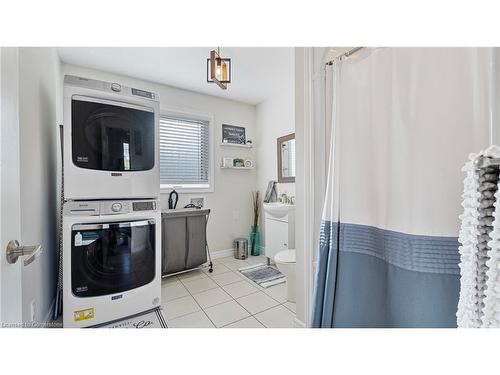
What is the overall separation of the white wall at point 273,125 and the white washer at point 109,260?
192 centimetres

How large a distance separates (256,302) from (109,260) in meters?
1.31

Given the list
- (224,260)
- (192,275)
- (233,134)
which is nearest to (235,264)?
(224,260)

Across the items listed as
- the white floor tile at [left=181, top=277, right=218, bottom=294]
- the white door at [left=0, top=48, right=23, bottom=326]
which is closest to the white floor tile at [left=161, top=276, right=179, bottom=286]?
the white floor tile at [left=181, top=277, right=218, bottom=294]

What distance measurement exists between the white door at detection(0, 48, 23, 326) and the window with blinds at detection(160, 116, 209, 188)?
89.2 inches

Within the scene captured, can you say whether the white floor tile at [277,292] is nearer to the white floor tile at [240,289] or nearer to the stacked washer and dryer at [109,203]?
the white floor tile at [240,289]

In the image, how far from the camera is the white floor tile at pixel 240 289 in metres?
2.05

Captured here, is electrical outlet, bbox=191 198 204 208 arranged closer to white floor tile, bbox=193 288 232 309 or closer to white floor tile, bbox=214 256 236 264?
white floor tile, bbox=214 256 236 264

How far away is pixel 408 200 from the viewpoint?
721 mm

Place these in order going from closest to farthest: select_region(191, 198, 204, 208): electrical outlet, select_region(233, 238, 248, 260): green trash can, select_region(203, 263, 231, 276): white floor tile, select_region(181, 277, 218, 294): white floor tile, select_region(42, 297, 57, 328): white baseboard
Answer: select_region(42, 297, 57, 328): white baseboard
select_region(181, 277, 218, 294): white floor tile
select_region(203, 263, 231, 276): white floor tile
select_region(191, 198, 204, 208): electrical outlet
select_region(233, 238, 248, 260): green trash can

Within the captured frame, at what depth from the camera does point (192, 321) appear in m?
1.62

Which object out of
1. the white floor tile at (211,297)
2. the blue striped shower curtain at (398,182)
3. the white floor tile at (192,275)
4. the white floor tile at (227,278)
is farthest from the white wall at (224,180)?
the blue striped shower curtain at (398,182)

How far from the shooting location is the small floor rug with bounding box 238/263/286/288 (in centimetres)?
230
